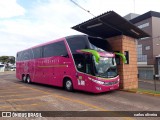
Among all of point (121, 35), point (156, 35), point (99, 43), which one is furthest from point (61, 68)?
point (156, 35)

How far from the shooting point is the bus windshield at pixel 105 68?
10.5 metres

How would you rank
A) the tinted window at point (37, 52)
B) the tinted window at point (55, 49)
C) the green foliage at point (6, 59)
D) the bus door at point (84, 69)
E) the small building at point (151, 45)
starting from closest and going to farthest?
the bus door at point (84, 69) → the tinted window at point (55, 49) → the tinted window at point (37, 52) → the small building at point (151, 45) → the green foliage at point (6, 59)

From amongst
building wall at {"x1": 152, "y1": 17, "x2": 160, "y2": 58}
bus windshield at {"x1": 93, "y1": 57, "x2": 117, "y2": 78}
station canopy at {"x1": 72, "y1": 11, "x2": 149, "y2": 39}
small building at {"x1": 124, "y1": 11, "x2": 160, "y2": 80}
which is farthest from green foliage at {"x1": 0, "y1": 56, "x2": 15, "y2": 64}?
bus windshield at {"x1": 93, "y1": 57, "x2": 117, "y2": 78}

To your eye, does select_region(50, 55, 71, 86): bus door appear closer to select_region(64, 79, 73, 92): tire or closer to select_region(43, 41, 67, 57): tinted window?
select_region(43, 41, 67, 57): tinted window

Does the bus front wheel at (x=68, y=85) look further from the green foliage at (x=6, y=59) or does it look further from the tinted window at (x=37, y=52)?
the green foliage at (x=6, y=59)

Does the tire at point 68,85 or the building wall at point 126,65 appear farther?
the building wall at point 126,65

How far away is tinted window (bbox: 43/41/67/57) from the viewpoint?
42.1ft

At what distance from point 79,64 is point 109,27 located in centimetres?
382

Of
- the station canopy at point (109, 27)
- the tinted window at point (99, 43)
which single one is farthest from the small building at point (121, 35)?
the tinted window at point (99, 43)

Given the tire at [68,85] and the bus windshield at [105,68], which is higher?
the bus windshield at [105,68]

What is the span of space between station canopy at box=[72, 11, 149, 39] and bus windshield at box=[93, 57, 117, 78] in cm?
264

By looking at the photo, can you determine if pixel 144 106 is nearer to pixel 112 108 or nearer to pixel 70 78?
pixel 112 108

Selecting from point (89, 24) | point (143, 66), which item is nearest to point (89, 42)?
point (89, 24)

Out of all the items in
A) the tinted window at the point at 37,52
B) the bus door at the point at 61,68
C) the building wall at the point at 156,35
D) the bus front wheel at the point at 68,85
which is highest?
the building wall at the point at 156,35
